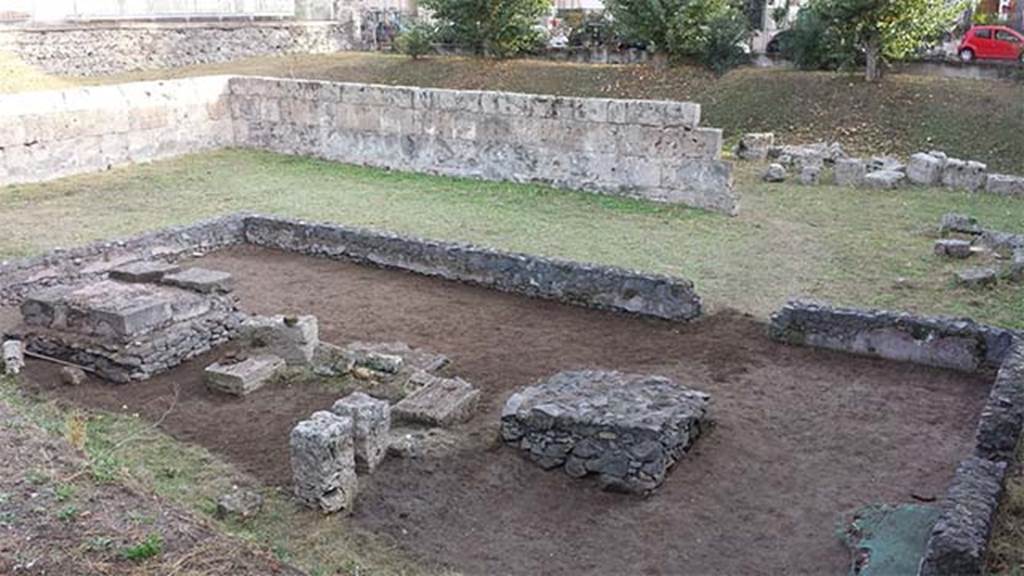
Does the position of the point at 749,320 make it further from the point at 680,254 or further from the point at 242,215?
the point at 242,215

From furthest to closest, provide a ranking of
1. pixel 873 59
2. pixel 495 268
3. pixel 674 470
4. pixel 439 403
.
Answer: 1. pixel 873 59
2. pixel 495 268
3. pixel 439 403
4. pixel 674 470

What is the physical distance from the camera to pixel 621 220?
15.1 m

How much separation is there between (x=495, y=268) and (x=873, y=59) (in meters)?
15.5

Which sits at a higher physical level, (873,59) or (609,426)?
(873,59)

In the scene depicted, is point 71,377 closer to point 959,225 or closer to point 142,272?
point 142,272

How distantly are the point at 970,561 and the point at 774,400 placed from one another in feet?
11.7

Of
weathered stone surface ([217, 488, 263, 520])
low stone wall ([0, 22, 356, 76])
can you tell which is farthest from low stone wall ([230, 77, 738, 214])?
weathered stone surface ([217, 488, 263, 520])

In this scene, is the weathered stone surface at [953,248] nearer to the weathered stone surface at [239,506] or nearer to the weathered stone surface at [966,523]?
the weathered stone surface at [966,523]

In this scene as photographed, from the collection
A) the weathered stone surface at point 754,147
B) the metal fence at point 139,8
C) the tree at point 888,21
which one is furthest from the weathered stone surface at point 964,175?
the metal fence at point 139,8

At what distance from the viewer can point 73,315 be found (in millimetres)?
9508

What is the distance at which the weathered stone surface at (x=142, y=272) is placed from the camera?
1088cm

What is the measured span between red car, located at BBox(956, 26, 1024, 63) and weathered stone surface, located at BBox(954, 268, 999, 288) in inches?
628

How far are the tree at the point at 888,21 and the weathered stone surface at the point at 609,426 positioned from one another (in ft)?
57.5

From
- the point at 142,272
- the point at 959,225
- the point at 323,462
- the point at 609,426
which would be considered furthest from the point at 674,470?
the point at 959,225
